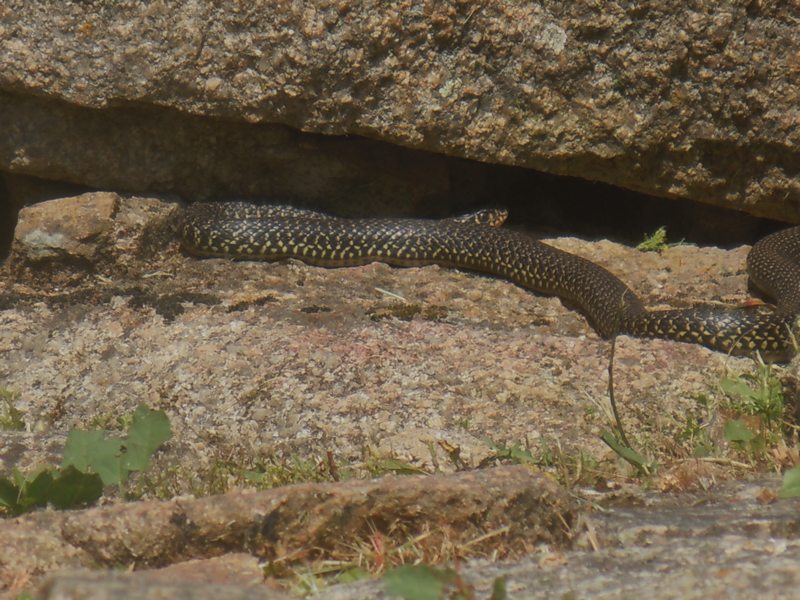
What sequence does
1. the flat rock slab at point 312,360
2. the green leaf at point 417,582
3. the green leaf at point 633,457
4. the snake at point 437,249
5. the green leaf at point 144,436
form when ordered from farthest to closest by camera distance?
the snake at point 437,249, the flat rock slab at point 312,360, the green leaf at point 633,457, the green leaf at point 144,436, the green leaf at point 417,582

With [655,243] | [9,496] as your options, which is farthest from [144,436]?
[655,243]

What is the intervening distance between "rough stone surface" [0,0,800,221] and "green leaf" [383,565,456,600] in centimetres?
576

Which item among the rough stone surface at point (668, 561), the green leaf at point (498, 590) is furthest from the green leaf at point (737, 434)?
the green leaf at point (498, 590)

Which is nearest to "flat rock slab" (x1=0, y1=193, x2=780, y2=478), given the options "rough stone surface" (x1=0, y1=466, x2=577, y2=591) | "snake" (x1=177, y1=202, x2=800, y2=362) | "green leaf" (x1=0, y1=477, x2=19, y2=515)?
"snake" (x1=177, y1=202, x2=800, y2=362)

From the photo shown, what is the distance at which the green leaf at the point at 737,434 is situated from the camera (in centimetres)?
488

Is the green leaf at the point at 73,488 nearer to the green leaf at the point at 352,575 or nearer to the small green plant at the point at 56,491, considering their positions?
the small green plant at the point at 56,491

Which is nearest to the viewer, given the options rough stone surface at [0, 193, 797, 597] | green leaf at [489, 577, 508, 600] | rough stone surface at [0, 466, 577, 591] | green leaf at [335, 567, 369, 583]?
green leaf at [489, 577, 508, 600]

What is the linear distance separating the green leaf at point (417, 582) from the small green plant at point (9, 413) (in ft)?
12.9

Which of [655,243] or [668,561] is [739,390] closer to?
[668,561]

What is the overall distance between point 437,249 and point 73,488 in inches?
213

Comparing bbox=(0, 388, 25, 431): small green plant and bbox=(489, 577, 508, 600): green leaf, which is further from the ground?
bbox=(489, 577, 508, 600): green leaf

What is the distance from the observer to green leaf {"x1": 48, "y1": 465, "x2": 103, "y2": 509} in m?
4.09

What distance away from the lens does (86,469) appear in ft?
13.5

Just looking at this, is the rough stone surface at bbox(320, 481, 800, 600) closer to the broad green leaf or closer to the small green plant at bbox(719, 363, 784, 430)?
the broad green leaf
